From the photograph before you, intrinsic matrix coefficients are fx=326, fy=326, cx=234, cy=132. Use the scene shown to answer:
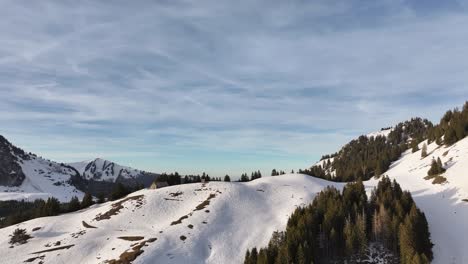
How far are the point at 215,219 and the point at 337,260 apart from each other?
1309 inches

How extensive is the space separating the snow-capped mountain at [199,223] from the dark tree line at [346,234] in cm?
541

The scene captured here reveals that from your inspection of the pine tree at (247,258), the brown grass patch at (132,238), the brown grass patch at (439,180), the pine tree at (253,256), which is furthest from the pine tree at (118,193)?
the brown grass patch at (439,180)

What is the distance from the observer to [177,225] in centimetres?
8394

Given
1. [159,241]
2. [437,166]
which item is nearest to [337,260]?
[159,241]

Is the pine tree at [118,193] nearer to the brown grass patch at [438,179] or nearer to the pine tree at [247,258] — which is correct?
the pine tree at [247,258]

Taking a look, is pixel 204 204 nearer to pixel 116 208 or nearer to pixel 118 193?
pixel 116 208

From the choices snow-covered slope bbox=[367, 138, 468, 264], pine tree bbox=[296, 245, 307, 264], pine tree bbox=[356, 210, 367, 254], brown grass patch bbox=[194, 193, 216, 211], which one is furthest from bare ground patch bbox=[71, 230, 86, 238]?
snow-covered slope bbox=[367, 138, 468, 264]

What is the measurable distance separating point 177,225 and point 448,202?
72.6m

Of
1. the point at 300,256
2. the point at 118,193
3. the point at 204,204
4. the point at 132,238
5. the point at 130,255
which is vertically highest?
the point at 118,193

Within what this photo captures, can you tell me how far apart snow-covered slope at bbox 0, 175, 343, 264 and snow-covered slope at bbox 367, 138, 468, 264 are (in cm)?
3192

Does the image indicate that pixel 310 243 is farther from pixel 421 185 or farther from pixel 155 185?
pixel 155 185

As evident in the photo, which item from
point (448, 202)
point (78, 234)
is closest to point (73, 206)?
point (78, 234)

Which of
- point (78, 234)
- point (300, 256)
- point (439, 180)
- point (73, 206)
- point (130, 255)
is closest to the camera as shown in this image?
point (300, 256)

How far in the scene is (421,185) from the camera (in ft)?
360
